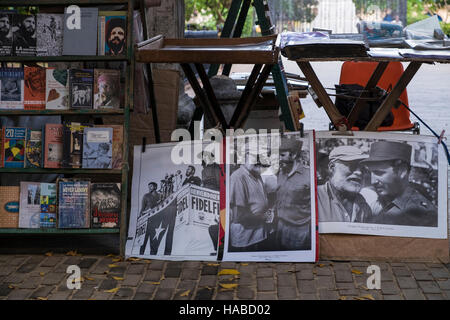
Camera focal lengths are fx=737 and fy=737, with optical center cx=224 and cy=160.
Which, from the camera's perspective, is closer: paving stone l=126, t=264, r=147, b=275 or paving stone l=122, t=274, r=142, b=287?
paving stone l=122, t=274, r=142, b=287

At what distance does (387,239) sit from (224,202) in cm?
108

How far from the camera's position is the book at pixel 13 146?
4914 mm

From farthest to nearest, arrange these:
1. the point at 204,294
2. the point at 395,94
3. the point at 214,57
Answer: the point at 395,94 < the point at 214,57 < the point at 204,294

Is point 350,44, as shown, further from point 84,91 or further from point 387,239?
point 84,91

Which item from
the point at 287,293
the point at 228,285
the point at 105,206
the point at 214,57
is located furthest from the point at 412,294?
the point at 105,206

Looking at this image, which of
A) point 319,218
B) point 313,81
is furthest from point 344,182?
point 313,81

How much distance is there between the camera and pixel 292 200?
4.86m

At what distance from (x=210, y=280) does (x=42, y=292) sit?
3.22 ft

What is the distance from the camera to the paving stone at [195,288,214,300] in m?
4.14

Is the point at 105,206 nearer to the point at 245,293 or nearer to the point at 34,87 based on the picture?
the point at 34,87

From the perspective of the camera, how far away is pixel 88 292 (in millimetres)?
4234

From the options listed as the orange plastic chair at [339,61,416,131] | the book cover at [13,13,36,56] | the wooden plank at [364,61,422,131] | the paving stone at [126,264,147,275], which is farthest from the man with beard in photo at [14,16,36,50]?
the orange plastic chair at [339,61,416,131]

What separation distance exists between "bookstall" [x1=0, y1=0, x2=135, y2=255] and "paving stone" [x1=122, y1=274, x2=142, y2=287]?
1.18ft

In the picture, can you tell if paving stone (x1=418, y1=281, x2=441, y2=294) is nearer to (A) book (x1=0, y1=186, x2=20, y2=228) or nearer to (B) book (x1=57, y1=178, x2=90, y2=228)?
(B) book (x1=57, y1=178, x2=90, y2=228)
